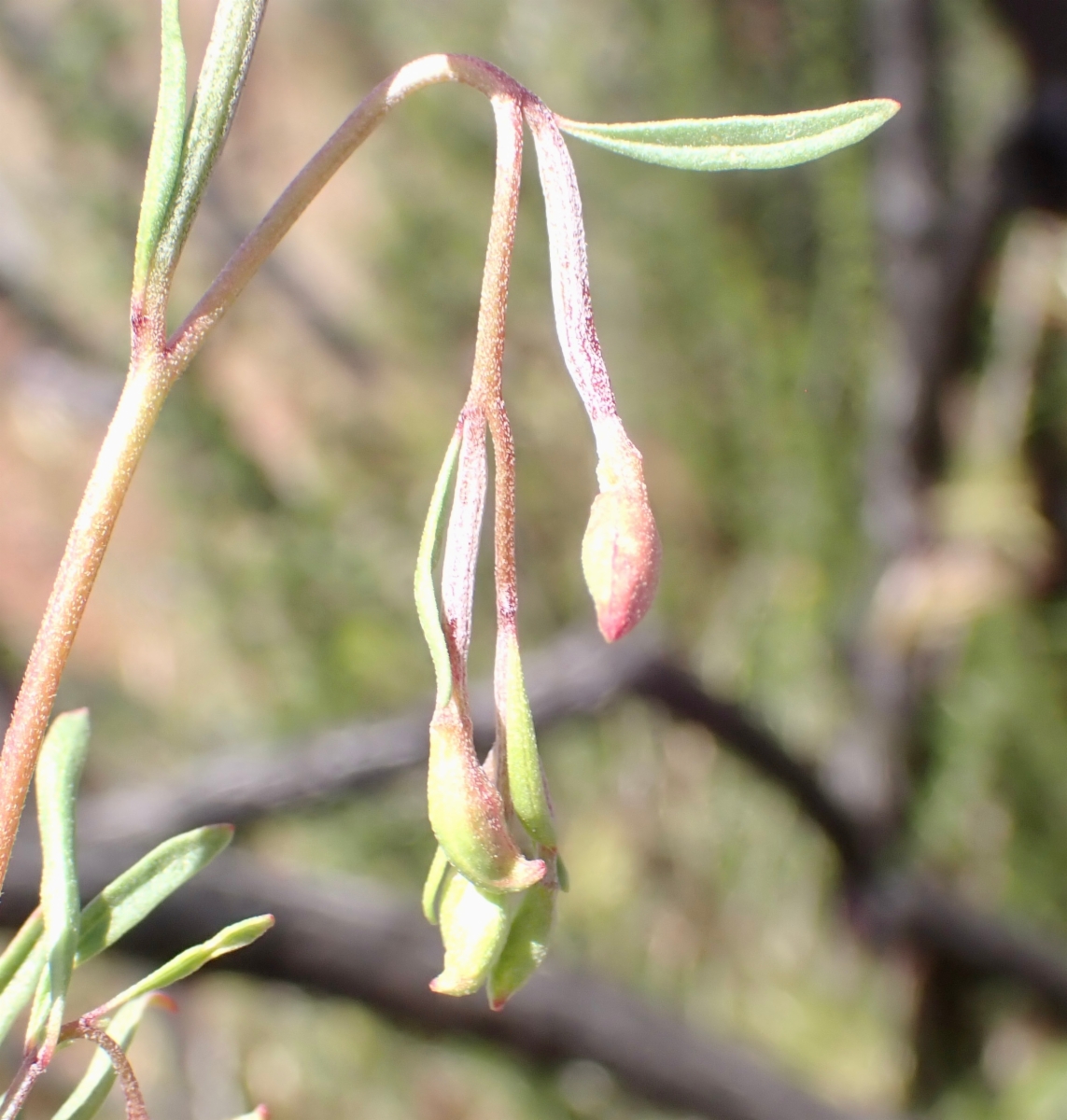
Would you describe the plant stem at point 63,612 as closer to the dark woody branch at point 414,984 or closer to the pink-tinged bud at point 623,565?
the pink-tinged bud at point 623,565

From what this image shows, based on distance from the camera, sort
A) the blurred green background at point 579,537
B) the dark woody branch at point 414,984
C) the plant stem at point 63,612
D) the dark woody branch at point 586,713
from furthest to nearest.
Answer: the blurred green background at point 579,537 → the dark woody branch at point 586,713 → the dark woody branch at point 414,984 → the plant stem at point 63,612

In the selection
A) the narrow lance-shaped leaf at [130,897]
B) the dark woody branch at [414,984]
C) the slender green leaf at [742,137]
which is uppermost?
the slender green leaf at [742,137]

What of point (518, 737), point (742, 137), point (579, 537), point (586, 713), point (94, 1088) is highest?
point (742, 137)

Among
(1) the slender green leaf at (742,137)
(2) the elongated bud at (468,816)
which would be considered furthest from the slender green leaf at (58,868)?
(1) the slender green leaf at (742,137)

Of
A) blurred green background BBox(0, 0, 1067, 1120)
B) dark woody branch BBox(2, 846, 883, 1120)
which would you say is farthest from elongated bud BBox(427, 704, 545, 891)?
blurred green background BBox(0, 0, 1067, 1120)

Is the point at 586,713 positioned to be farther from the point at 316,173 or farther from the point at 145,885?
the point at 316,173

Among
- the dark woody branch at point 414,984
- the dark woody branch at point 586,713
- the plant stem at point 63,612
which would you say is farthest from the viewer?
the dark woody branch at point 586,713

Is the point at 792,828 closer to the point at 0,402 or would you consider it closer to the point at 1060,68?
the point at 1060,68

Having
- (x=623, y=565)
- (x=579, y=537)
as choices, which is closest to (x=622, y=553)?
(x=623, y=565)

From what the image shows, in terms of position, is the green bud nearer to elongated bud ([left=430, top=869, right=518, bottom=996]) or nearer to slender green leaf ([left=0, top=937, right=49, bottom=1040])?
elongated bud ([left=430, top=869, right=518, bottom=996])
